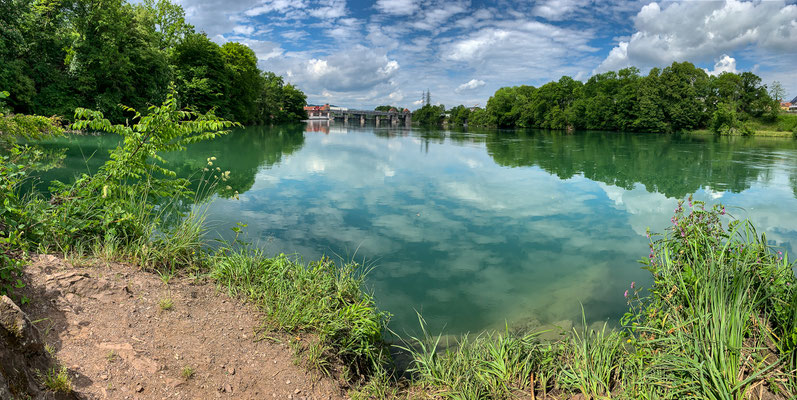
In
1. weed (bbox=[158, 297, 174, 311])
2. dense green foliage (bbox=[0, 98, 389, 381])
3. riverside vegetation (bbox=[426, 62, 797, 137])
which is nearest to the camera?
weed (bbox=[158, 297, 174, 311])

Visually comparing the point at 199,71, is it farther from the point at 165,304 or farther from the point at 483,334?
the point at 483,334

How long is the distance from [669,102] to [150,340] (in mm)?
82191

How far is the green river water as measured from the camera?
649 cm

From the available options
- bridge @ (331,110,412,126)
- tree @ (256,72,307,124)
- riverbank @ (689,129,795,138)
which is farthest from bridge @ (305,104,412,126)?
riverbank @ (689,129,795,138)

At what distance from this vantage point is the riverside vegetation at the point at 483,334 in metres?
3.17

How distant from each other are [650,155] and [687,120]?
4820 centimetres

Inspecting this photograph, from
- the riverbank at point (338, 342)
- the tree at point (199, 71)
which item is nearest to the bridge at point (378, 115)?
the tree at point (199, 71)

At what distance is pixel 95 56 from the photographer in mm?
29859

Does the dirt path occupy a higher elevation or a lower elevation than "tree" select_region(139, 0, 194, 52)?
lower

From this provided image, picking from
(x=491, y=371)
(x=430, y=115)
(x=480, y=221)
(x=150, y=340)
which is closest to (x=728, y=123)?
(x=480, y=221)

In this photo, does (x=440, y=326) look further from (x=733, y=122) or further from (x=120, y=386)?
(x=733, y=122)

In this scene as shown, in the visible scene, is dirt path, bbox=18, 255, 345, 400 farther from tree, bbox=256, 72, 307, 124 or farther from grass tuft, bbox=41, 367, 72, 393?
tree, bbox=256, 72, 307, 124

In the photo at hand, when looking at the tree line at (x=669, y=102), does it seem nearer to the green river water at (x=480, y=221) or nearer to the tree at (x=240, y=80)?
the green river water at (x=480, y=221)

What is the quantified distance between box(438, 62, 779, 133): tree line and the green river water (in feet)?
170
